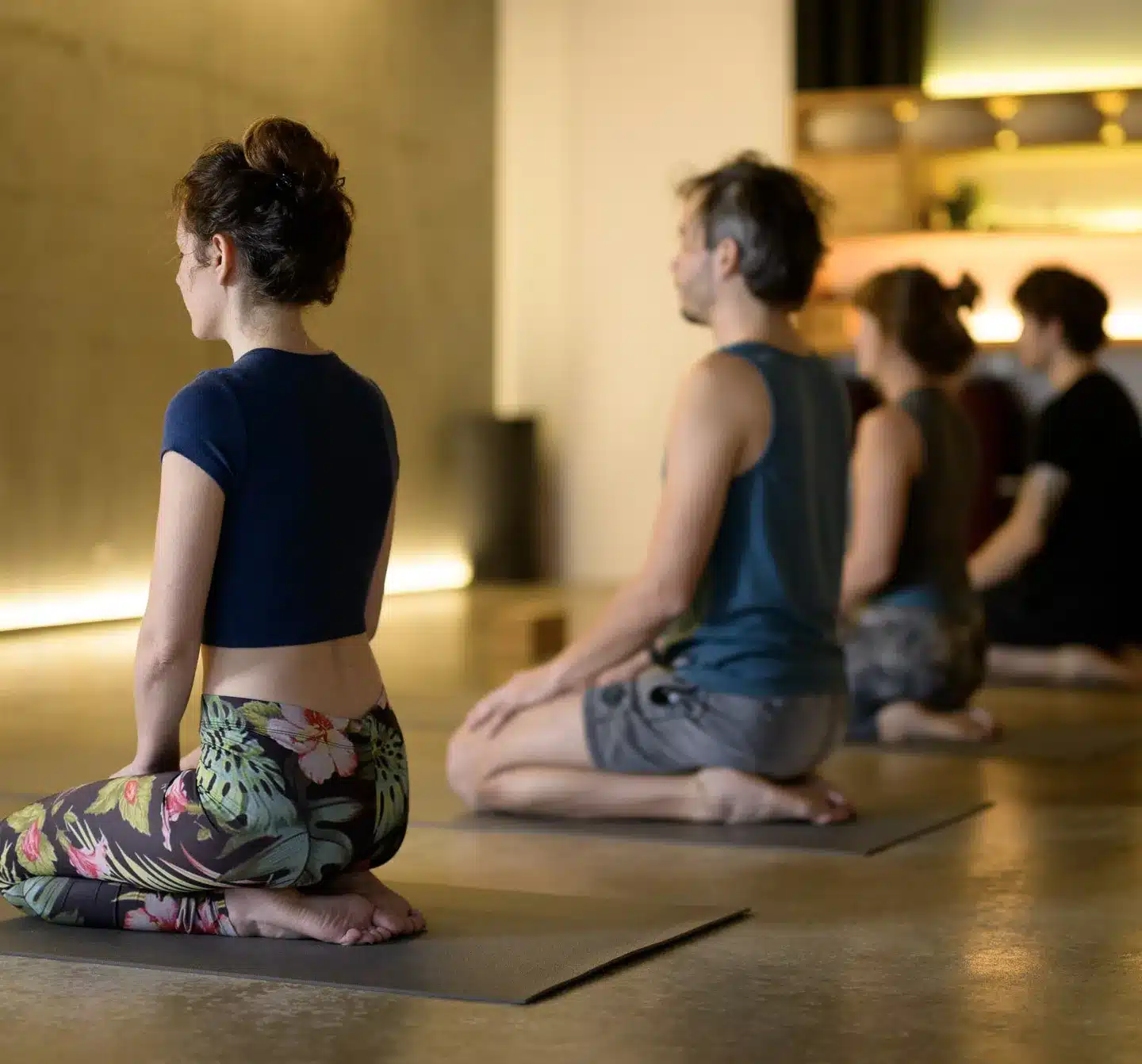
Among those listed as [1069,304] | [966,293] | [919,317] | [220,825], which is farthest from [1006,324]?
[220,825]

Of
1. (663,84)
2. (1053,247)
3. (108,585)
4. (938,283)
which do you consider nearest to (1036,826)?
(938,283)

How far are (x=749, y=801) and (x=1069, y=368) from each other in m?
2.39

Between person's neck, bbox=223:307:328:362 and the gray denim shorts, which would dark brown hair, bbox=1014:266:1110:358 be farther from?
person's neck, bbox=223:307:328:362

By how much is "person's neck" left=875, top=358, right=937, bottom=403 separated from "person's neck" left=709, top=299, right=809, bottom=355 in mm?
955

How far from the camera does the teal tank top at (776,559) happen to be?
283 cm

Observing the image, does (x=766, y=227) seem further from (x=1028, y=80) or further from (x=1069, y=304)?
(x=1028, y=80)

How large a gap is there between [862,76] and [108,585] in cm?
376

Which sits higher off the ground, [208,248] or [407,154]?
[407,154]

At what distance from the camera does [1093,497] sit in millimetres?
4945

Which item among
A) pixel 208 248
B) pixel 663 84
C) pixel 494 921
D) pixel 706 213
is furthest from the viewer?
pixel 663 84

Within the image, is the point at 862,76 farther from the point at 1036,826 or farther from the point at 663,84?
the point at 1036,826

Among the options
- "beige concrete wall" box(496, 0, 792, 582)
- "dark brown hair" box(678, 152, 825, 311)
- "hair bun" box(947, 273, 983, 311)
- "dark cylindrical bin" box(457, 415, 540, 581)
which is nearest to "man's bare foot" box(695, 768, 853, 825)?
"dark brown hair" box(678, 152, 825, 311)

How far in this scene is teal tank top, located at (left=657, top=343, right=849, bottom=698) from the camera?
2834 mm

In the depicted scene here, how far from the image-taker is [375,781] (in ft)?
6.82
